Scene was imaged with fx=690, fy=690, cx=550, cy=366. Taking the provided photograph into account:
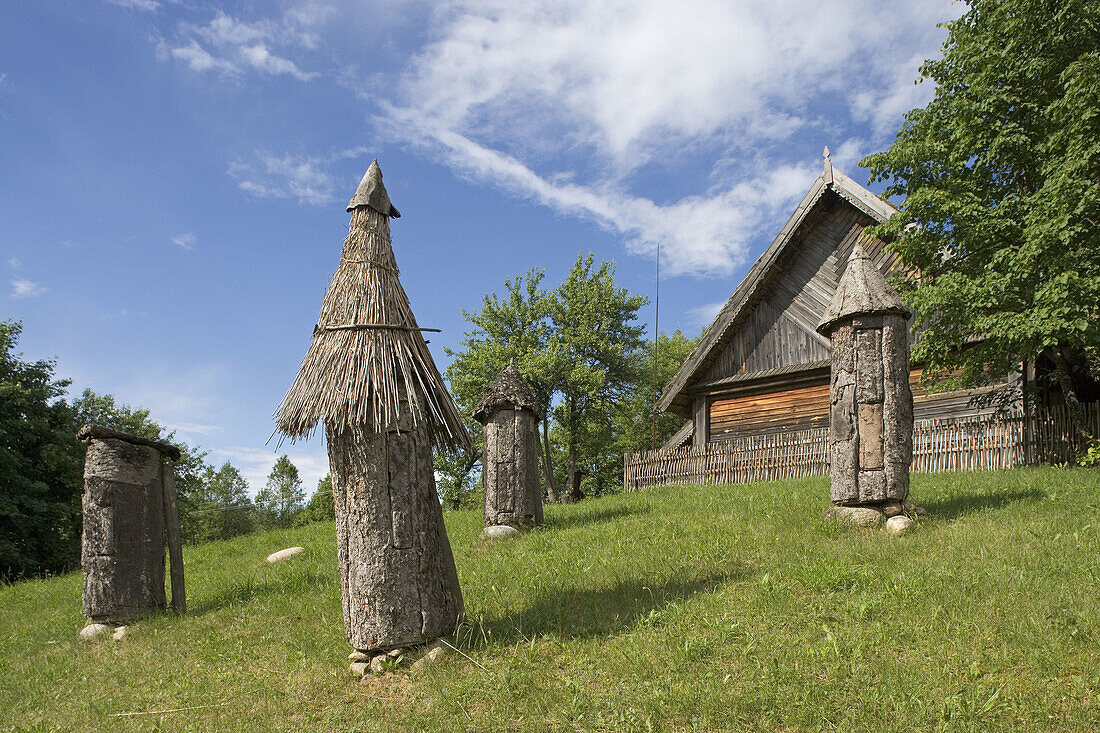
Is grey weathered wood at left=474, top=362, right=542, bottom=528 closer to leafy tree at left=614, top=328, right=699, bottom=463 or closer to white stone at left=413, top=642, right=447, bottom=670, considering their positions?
white stone at left=413, top=642, right=447, bottom=670

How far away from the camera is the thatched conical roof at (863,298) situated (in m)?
8.40

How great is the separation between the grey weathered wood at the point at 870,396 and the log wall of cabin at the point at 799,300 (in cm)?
970

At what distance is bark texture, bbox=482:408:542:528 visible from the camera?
10.7 m

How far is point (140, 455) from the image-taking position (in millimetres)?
8594

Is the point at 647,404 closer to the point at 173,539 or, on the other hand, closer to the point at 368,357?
the point at 173,539

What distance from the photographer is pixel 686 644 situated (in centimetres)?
518

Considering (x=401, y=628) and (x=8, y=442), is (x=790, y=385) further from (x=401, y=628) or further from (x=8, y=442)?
(x=8, y=442)

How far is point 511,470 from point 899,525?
547 centimetres

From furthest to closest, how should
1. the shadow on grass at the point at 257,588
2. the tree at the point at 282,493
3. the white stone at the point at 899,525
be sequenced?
the tree at the point at 282,493 → the shadow on grass at the point at 257,588 → the white stone at the point at 899,525

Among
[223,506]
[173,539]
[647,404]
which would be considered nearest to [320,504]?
[223,506]

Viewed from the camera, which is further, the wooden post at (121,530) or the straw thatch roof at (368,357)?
the wooden post at (121,530)

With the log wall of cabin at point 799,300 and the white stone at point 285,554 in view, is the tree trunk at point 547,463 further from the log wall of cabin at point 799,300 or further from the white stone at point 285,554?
the white stone at point 285,554

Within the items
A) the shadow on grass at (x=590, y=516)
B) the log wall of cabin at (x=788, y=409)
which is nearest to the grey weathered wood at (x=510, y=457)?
the shadow on grass at (x=590, y=516)

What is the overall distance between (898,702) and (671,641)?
5.27 ft
